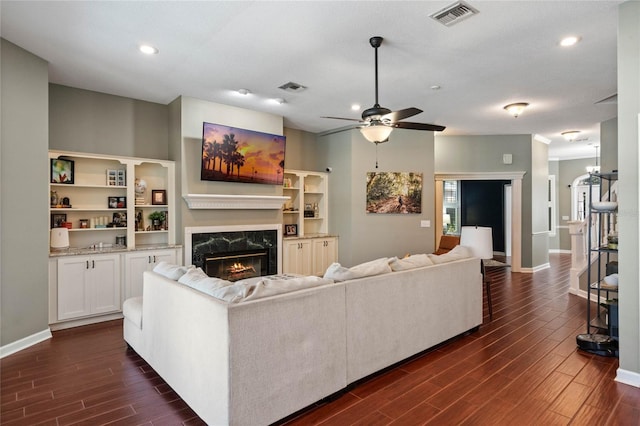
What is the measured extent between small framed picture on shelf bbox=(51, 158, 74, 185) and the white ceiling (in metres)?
1.03

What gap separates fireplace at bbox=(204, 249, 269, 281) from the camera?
550 cm

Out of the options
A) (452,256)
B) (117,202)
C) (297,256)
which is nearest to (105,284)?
(117,202)

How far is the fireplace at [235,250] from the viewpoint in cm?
526

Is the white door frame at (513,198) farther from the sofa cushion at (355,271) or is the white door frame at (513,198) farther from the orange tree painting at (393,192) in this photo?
the sofa cushion at (355,271)

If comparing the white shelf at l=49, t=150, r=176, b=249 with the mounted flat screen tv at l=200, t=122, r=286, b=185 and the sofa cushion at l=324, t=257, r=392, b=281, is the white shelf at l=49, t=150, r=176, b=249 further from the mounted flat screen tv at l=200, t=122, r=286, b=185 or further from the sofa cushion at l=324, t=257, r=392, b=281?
the sofa cushion at l=324, t=257, r=392, b=281

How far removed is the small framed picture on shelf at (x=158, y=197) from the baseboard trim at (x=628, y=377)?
18.1 feet

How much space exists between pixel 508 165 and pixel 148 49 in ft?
24.2

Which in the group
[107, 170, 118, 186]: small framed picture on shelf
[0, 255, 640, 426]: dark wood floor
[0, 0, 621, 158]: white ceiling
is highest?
[0, 0, 621, 158]: white ceiling

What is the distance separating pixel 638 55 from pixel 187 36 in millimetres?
3792

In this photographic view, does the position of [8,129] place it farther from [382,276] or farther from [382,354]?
[382,354]

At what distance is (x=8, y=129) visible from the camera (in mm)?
3490

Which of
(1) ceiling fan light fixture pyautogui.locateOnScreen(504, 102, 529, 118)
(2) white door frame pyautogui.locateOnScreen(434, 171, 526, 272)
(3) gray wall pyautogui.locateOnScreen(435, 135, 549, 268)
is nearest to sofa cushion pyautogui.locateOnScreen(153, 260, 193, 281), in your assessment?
(1) ceiling fan light fixture pyautogui.locateOnScreen(504, 102, 529, 118)

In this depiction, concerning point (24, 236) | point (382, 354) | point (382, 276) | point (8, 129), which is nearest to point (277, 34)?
point (382, 276)

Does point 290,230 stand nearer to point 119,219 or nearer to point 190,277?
point 119,219
